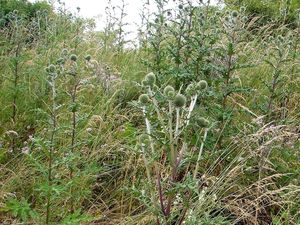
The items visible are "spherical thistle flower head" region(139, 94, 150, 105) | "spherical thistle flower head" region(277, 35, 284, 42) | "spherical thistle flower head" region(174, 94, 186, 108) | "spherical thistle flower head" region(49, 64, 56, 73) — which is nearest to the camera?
"spherical thistle flower head" region(174, 94, 186, 108)

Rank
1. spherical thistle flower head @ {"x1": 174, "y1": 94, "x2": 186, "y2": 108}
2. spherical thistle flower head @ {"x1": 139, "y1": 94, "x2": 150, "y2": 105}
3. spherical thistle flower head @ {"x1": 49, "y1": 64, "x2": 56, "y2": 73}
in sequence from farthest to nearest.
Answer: spherical thistle flower head @ {"x1": 49, "y1": 64, "x2": 56, "y2": 73}
spherical thistle flower head @ {"x1": 139, "y1": 94, "x2": 150, "y2": 105}
spherical thistle flower head @ {"x1": 174, "y1": 94, "x2": 186, "y2": 108}

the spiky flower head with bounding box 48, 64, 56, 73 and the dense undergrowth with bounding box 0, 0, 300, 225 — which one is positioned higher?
the spiky flower head with bounding box 48, 64, 56, 73

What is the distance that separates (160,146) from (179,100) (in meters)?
1.17

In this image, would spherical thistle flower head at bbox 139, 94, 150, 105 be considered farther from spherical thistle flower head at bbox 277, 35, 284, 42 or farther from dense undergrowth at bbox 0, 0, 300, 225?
spherical thistle flower head at bbox 277, 35, 284, 42

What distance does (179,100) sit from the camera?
2305 mm

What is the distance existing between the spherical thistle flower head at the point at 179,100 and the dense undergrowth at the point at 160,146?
10 mm

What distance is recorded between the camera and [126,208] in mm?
3244

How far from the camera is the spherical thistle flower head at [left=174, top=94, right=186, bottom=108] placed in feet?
7.53

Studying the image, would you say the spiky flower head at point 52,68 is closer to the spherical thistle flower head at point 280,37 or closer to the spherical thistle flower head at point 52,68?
the spherical thistle flower head at point 52,68

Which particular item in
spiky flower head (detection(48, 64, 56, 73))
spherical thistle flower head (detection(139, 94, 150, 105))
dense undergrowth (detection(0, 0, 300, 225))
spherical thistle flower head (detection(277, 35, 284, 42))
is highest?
spherical thistle flower head (detection(277, 35, 284, 42))

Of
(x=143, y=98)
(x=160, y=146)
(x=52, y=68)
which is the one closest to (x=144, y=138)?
(x=143, y=98)

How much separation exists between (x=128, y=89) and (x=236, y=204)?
6.04 feet

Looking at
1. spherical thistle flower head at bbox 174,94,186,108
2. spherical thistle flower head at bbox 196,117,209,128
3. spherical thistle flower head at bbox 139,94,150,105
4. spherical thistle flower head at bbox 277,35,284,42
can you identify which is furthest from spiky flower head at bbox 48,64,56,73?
spherical thistle flower head at bbox 277,35,284,42

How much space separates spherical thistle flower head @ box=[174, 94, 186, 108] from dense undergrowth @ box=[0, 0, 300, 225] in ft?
0.03
